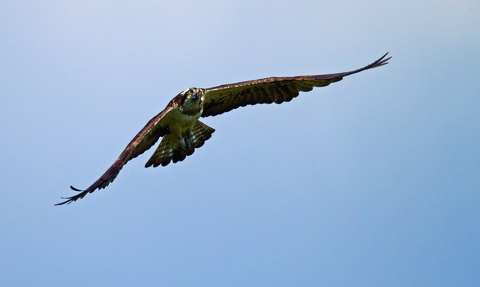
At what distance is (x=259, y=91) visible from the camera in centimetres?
1641

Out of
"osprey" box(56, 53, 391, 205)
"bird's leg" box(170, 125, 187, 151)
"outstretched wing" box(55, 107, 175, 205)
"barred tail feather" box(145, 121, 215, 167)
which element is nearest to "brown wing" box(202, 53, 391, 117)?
"osprey" box(56, 53, 391, 205)

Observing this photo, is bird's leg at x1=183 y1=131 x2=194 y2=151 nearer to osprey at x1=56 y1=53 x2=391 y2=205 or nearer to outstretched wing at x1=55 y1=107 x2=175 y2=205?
osprey at x1=56 y1=53 x2=391 y2=205

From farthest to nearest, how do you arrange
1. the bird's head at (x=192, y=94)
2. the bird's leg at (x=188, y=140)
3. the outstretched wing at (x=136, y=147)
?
the bird's leg at (x=188, y=140)
the bird's head at (x=192, y=94)
the outstretched wing at (x=136, y=147)

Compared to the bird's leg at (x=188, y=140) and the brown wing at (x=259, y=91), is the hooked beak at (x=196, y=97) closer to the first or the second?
the brown wing at (x=259, y=91)

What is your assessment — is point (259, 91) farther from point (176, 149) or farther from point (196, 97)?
point (176, 149)

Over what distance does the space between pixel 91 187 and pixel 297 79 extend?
18.7ft

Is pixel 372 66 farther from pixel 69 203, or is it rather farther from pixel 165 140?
pixel 69 203

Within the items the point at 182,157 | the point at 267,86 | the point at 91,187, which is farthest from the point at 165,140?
→ the point at 91,187

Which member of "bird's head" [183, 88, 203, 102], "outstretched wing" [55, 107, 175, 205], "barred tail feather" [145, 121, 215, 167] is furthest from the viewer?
"barred tail feather" [145, 121, 215, 167]

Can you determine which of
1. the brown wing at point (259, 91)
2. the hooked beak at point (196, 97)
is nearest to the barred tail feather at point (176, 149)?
the brown wing at point (259, 91)

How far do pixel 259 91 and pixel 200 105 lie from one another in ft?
5.44

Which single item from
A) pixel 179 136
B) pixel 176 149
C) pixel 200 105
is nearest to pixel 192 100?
pixel 200 105

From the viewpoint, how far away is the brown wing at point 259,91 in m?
15.8

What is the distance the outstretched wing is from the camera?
1265 cm
